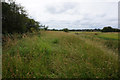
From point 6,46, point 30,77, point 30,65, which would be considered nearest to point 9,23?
point 6,46

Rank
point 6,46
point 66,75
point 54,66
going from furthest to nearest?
point 6,46 → point 54,66 → point 66,75

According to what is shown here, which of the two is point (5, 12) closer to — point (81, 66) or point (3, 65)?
point (3, 65)

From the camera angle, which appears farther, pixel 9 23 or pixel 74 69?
pixel 9 23

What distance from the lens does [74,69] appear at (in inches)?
75.6

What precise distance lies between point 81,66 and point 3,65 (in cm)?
240

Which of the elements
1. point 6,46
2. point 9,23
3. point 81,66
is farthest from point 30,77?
point 9,23

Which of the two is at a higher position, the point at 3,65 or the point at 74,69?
the point at 3,65

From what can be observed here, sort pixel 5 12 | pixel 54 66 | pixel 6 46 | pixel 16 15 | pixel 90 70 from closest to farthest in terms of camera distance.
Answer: pixel 90 70 → pixel 54 66 → pixel 6 46 → pixel 5 12 → pixel 16 15

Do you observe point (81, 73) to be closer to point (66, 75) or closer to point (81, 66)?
point (81, 66)

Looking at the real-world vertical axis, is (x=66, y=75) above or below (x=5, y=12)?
below

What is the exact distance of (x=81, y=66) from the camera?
2.01 metres

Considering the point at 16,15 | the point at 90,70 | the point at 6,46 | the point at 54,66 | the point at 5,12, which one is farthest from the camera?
the point at 16,15

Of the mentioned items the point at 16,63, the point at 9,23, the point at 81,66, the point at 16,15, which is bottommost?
the point at 81,66

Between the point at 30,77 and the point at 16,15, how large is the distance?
5580 mm
